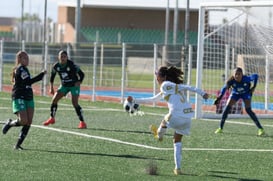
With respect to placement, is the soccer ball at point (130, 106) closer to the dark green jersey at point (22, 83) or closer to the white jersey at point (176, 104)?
the white jersey at point (176, 104)

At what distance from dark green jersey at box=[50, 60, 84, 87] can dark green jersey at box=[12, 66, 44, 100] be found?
4136 millimetres

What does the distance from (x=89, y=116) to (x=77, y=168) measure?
951 cm

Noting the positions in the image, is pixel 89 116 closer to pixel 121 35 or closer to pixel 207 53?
pixel 207 53

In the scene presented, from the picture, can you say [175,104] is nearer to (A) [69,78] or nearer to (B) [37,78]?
(B) [37,78]

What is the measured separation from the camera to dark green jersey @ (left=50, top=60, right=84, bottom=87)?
65.0ft

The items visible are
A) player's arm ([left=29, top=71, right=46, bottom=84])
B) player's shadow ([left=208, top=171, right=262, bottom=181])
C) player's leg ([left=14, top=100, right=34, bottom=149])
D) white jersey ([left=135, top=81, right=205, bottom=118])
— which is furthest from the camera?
player's leg ([left=14, top=100, right=34, bottom=149])

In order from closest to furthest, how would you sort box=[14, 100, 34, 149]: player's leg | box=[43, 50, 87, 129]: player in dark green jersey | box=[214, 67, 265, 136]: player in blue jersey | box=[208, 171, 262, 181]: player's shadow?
1. box=[208, 171, 262, 181]: player's shadow
2. box=[14, 100, 34, 149]: player's leg
3. box=[214, 67, 265, 136]: player in blue jersey
4. box=[43, 50, 87, 129]: player in dark green jersey

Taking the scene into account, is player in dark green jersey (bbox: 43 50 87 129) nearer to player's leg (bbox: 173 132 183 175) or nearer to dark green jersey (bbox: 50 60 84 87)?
dark green jersey (bbox: 50 60 84 87)

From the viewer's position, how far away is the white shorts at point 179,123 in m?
13.3

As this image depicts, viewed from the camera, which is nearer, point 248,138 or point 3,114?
point 248,138

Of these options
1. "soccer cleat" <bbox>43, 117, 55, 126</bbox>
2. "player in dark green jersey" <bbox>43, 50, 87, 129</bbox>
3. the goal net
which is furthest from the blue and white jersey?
"soccer cleat" <bbox>43, 117, 55, 126</bbox>

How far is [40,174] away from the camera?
499 inches

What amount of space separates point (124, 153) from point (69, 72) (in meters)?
4.95

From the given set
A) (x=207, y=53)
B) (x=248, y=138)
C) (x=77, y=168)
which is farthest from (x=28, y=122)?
(x=207, y=53)
